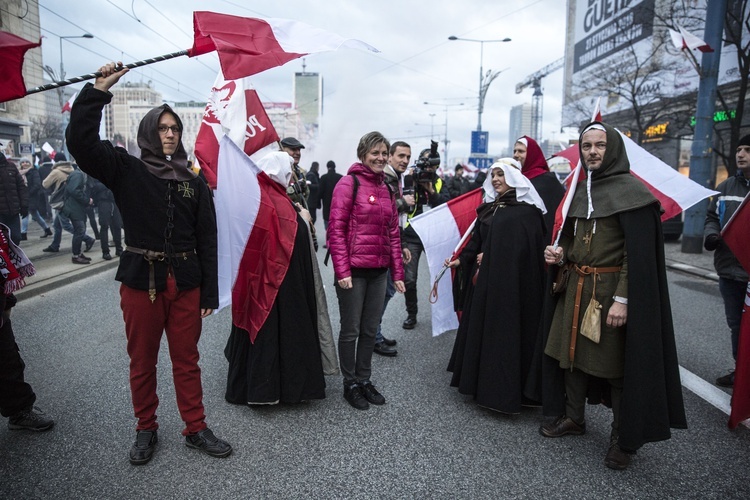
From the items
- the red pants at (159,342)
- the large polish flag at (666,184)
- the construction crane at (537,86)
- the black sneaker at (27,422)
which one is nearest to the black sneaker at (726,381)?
the large polish flag at (666,184)

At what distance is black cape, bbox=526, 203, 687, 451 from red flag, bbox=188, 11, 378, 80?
2.05 meters

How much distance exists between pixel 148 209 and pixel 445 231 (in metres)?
3.07

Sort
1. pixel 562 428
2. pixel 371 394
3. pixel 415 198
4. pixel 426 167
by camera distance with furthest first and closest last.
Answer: pixel 415 198 → pixel 426 167 → pixel 371 394 → pixel 562 428

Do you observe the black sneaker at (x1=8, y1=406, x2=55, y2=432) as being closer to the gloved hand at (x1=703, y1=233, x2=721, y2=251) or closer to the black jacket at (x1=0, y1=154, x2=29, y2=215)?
the gloved hand at (x1=703, y1=233, x2=721, y2=251)

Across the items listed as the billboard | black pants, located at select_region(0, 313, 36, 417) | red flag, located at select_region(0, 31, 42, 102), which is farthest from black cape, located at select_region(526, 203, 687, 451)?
the billboard

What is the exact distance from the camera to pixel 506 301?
12.3 feet

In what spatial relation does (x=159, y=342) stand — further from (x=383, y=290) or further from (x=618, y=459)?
(x=618, y=459)

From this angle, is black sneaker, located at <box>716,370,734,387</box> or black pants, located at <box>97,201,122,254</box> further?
black pants, located at <box>97,201,122,254</box>

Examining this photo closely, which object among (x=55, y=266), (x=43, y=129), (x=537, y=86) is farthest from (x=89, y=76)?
(x=537, y=86)

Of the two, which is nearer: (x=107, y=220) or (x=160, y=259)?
(x=160, y=259)

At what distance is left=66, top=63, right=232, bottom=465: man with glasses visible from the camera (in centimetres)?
291

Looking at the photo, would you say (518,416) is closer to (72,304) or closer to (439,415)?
(439,415)

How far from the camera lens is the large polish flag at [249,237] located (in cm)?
349

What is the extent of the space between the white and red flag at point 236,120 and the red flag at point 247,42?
0.91m
